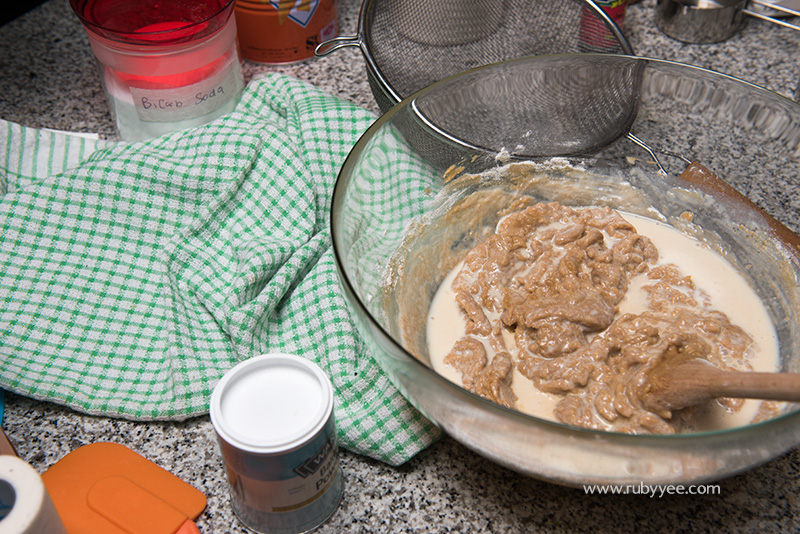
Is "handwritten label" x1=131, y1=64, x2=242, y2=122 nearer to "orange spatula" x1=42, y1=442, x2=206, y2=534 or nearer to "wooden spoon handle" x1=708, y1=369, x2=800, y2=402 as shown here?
"orange spatula" x1=42, y1=442, x2=206, y2=534

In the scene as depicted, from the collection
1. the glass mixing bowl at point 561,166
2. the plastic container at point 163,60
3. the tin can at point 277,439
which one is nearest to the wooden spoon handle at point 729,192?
the glass mixing bowl at point 561,166

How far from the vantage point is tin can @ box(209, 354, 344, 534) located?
77cm

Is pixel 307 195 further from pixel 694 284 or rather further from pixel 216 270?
pixel 694 284

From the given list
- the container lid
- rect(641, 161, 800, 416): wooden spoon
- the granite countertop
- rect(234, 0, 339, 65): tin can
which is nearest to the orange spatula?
the granite countertop

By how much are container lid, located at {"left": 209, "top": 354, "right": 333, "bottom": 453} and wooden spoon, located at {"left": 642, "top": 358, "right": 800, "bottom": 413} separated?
16.0 inches

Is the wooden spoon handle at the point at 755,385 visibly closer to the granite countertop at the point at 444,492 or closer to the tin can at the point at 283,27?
the granite countertop at the point at 444,492

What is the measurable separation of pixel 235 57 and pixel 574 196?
2.31 feet

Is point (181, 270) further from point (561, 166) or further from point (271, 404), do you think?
point (561, 166)

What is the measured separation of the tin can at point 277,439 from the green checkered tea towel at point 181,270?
136 millimetres

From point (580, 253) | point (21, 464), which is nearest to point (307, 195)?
point (580, 253)

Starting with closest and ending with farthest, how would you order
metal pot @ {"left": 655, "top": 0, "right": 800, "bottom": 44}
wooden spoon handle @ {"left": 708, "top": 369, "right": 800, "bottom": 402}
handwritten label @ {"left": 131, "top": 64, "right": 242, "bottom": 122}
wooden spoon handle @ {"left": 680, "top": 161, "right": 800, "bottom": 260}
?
wooden spoon handle @ {"left": 708, "top": 369, "right": 800, "bottom": 402}
wooden spoon handle @ {"left": 680, "top": 161, "right": 800, "bottom": 260}
handwritten label @ {"left": 131, "top": 64, "right": 242, "bottom": 122}
metal pot @ {"left": 655, "top": 0, "right": 800, "bottom": 44}

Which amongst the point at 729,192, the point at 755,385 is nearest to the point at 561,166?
the point at 729,192

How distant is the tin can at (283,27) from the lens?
146 cm

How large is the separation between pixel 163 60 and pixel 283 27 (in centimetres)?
36
